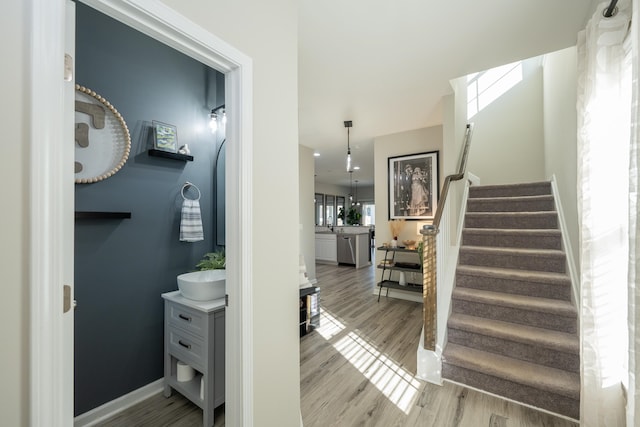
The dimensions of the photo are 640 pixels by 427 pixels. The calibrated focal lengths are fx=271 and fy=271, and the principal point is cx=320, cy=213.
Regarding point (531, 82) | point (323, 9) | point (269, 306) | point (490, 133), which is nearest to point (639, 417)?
point (269, 306)

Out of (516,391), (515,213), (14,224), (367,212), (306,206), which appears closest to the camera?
(14,224)

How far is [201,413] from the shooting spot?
6.21 feet

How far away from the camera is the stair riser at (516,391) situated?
6.04ft

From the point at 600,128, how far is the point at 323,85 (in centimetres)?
230

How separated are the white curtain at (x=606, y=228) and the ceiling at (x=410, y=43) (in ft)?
2.22

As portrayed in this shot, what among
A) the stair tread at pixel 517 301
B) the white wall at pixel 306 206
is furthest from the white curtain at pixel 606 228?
the white wall at pixel 306 206

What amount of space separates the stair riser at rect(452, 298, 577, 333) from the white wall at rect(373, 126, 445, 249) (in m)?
2.04

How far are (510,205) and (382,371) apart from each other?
2.73m

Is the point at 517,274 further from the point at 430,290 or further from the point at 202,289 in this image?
the point at 202,289

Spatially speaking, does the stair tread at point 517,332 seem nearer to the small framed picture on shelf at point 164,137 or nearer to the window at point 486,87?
the small framed picture on shelf at point 164,137

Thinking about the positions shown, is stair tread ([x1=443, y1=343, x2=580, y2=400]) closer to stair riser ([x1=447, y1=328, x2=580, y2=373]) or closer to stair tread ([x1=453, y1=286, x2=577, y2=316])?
stair riser ([x1=447, y1=328, x2=580, y2=373])

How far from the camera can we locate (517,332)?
2229 millimetres

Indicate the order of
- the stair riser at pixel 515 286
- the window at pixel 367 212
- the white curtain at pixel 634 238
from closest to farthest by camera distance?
the white curtain at pixel 634 238
the stair riser at pixel 515 286
the window at pixel 367 212

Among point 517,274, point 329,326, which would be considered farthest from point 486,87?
point 329,326
